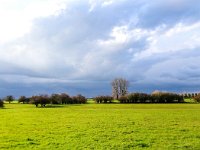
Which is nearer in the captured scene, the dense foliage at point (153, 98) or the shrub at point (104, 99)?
the dense foliage at point (153, 98)

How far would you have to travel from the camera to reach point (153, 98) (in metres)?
132

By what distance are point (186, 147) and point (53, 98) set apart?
103220mm

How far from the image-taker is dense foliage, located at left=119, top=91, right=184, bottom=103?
131m

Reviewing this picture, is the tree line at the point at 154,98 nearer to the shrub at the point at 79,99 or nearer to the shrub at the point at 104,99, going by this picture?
the shrub at the point at 104,99

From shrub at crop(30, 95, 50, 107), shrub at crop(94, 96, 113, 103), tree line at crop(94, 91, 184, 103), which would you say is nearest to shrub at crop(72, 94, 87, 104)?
shrub at crop(94, 96, 113, 103)

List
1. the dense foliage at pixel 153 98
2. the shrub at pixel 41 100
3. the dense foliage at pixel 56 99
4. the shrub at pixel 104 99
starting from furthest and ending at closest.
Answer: the shrub at pixel 104 99, the dense foliage at pixel 153 98, the dense foliage at pixel 56 99, the shrub at pixel 41 100

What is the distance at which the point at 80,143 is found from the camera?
24.9 metres

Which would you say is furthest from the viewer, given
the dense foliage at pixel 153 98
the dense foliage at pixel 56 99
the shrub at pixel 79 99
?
the shrub at pixel 79 99

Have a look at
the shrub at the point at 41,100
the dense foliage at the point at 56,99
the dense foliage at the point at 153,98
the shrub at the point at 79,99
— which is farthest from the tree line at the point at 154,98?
the shrub at the point at 41,100

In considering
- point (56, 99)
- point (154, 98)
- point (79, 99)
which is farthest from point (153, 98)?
point (56, 99)

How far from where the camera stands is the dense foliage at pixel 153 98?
13100cm

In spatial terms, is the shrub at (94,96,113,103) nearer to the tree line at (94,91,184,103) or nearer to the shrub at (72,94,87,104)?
the tree line at (94,91,184,103)

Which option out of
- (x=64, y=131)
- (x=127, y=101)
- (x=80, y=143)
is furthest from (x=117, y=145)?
(x=127, y=101)

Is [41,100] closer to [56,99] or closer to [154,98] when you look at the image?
[56,99]
